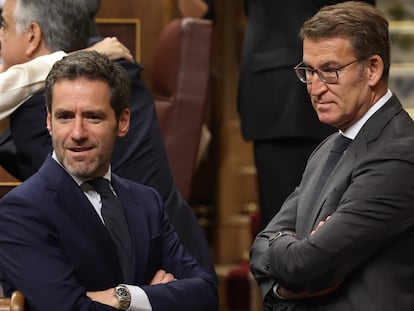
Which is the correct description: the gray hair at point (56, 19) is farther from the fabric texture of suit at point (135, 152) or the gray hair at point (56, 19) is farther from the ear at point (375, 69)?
the ear at point (375, 69)

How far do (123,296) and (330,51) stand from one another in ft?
2.63

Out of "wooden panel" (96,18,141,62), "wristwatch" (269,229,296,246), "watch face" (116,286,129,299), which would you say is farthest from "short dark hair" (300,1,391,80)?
"wooden panel" (96,18,141,62)

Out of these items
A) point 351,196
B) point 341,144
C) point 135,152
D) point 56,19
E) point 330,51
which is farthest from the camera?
point 135,152

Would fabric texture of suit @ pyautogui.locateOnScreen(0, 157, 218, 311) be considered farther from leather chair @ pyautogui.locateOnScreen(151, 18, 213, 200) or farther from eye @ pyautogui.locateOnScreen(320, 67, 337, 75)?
leather chair @ pyautogui.locateOnScreen(151, 18, 213, 200)

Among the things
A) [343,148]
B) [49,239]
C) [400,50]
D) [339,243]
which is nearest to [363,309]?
[339,243]

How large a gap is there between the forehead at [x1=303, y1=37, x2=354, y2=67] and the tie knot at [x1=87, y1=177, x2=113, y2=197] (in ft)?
2.05

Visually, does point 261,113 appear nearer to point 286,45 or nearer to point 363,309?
point 286,45

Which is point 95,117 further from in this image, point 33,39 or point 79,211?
point 33,39

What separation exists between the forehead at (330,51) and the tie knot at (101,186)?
62 cm

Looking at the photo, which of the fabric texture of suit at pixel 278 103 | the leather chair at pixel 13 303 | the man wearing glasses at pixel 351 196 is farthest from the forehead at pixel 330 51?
the fabric texture of suit at pixel 278 103

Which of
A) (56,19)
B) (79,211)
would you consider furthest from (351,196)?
(56,19)

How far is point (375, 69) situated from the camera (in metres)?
2.90

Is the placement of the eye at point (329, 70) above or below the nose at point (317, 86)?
above

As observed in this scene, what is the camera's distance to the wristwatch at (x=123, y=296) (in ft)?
9.32
